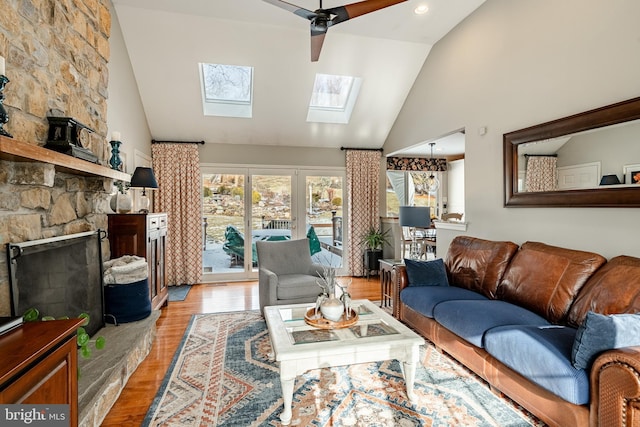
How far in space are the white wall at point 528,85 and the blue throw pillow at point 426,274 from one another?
0.72 m

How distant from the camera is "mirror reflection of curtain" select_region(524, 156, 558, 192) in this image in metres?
2.85

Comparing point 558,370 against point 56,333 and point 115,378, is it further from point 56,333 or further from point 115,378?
point 115,378

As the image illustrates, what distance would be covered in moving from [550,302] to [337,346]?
1.62 m

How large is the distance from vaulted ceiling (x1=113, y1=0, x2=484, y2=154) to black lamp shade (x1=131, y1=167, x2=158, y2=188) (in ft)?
4.53

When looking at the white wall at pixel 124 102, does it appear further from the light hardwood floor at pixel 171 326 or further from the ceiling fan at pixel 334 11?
the ceiling fan at pixel 334 11

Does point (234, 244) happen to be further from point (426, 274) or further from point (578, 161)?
point (578, 161)

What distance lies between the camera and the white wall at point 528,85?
2.35 meters

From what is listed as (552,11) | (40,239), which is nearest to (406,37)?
(552,11)

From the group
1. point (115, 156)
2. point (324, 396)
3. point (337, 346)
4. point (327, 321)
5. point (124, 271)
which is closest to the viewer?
point (337, 346)

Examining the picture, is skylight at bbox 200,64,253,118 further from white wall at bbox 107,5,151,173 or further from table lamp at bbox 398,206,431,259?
table lamp at bbox 398,206,431,259

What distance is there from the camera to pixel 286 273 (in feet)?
12.8

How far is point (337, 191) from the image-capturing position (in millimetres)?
6160

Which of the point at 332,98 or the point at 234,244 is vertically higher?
the point at 332,98

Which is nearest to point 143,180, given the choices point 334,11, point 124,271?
point 124,271
